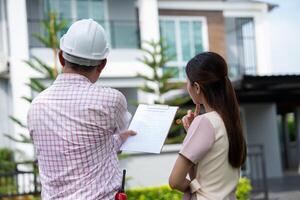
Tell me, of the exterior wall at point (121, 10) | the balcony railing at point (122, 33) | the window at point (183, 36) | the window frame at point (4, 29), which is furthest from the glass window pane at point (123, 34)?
the window frame at point (4, 29)

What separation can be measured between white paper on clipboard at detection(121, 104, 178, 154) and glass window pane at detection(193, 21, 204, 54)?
1625cm

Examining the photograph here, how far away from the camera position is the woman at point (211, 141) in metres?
2.36

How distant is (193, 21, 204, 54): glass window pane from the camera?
18659 millimetres

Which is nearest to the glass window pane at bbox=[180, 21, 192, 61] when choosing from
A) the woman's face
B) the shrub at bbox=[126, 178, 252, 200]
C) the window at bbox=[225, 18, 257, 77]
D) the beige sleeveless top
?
the window at bbox=[225, 18, 257, 77]

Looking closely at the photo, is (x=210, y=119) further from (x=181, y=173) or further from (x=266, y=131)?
(x=266, y=131)

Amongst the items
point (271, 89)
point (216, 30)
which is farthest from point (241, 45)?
point (271, 89)

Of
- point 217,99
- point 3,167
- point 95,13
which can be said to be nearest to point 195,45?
point 95,13

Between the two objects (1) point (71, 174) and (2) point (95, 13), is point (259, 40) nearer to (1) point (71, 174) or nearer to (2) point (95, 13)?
(2) point (95, 13)

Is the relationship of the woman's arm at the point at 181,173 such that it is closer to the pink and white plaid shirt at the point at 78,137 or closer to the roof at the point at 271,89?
the pink and white plaid shirt at the point at 78,137

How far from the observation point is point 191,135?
236cm

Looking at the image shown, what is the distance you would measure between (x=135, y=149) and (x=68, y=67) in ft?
1.52

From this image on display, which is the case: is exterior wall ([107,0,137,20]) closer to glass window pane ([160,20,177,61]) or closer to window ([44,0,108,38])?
window ([44,0,108,38])

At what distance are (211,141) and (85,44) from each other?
0.69m

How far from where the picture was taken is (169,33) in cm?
1825
